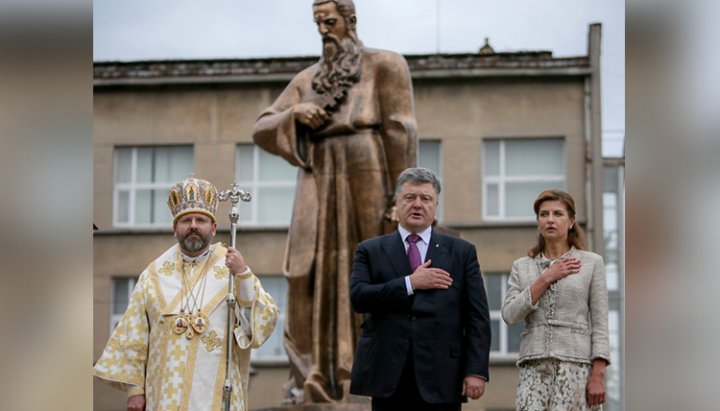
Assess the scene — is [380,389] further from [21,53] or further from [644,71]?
[21,53]

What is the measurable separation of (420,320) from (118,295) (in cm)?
2504

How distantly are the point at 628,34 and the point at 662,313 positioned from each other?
2.95 feet

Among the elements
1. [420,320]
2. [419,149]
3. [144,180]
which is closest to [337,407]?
[420,320]

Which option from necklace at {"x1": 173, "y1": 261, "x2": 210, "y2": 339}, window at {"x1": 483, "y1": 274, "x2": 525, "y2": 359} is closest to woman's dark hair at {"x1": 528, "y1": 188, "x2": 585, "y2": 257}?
necklace at {"x1": 173, "y1": 261, "x2": 210, "y2": 339}

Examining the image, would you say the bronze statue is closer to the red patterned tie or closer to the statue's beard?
the statue's beard

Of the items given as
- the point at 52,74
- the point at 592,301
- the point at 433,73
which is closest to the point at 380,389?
the point at 592,301

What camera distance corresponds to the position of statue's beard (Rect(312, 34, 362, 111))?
33.6 feet

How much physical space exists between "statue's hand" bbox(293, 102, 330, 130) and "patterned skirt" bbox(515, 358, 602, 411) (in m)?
3.60

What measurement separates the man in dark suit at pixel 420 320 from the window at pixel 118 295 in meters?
24.7

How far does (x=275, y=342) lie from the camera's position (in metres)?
29.8

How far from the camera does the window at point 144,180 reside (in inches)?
1273

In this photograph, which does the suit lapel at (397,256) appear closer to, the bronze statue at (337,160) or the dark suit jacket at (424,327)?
the dark suit jacket at (424,327)

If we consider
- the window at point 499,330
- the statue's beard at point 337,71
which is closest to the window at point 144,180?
the window at point 499,330

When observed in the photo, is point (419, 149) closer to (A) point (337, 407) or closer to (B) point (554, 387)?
(A) point (337, 407)
